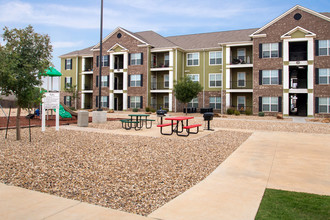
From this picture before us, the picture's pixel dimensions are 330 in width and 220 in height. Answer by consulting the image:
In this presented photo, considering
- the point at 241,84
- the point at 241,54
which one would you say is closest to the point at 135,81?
the point at 241,84

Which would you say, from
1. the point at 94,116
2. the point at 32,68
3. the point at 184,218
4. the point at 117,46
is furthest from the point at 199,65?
the point at 184,218

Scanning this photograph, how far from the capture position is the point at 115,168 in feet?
22.4

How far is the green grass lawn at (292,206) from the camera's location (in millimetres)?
3996

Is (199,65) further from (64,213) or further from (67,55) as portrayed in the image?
(64,213)

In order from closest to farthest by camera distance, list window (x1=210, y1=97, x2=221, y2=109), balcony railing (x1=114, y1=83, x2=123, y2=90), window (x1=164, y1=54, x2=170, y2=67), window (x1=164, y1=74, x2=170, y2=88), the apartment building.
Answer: the apartment building, window (x1=210, y1=97, x2=221, y2=109), window (x1=164, y1=54, x2=170, y2=67), window (x1=164, y1=74, x2=170, y2=88), balcony railing (x1=114, y1=83, x2=123, y2=90)

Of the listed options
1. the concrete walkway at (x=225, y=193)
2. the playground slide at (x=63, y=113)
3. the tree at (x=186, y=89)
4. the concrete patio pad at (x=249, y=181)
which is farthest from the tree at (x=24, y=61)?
the tree at (x=186, y=89)

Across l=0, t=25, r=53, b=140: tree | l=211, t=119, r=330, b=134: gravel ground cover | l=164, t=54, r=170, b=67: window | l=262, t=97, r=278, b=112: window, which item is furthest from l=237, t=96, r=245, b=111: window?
l=0, t=25, r=53, b=140: tree

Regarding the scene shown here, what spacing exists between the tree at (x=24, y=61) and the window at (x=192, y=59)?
98.4 ft

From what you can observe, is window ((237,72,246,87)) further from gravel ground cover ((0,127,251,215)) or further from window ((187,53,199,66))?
gravel ground cover ((0,127,251,215))

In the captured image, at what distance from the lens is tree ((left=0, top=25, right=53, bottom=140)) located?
959 centimetres

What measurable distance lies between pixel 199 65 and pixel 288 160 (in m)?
31.3

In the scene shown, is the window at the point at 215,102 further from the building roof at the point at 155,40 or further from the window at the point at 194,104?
the building roof at the point at 155,40

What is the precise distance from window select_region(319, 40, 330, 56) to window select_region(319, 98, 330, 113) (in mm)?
5222

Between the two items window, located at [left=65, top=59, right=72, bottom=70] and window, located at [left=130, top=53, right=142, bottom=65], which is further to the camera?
window, located at [left=65, top=59, right=72, bottom=70]
